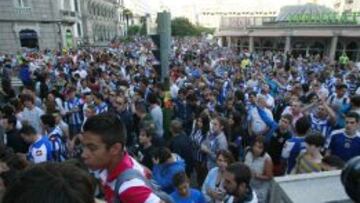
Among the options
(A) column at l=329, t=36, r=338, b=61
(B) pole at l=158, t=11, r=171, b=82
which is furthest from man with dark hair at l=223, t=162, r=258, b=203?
(A) column at l=329, t=36, r=338, b=61

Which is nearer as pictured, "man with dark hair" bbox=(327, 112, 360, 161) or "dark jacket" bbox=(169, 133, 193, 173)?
"man with dark hair" bbox=(327, 112, 360, 161)

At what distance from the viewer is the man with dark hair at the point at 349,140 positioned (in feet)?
15.3

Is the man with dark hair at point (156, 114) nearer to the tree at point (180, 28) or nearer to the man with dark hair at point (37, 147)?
the man with dark hair at point (37, 147)

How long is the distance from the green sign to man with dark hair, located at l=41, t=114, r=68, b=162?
38.8 m

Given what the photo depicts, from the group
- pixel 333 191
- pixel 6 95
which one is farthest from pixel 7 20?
pixel 333 191

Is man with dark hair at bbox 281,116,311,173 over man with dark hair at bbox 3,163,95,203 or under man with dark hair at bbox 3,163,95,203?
under

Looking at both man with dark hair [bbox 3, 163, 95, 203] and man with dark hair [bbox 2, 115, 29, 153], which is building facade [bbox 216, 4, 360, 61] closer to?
man with dark hair [bbox 2, 115, 29, 153]

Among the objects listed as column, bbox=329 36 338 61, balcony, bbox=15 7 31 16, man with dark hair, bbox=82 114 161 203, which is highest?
balcony, bbox=15 7 31 16

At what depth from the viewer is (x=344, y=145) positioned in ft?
15.6

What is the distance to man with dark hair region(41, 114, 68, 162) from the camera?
479 cm

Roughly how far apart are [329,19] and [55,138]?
131 feet

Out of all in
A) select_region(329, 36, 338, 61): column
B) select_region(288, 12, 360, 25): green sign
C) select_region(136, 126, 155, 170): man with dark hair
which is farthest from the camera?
select_region(288, 12, 360, 25): green sign

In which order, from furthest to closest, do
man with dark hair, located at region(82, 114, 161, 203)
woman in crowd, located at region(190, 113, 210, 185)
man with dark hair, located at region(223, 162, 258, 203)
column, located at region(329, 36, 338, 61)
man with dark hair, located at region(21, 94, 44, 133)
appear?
1. column, located at region(329, 36, 338, 61)
2. man with dark hair, located at region(21, 94, 44, 133)
3. woman in crowd, located at region(190, 113, 210, 185)
4. man with dark hair, located at region(223, 162, 258, 203)
5. man with dark hair, located at region(82, 114, 161, 203)

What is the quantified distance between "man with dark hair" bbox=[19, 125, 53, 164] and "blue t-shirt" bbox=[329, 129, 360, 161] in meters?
4.37
